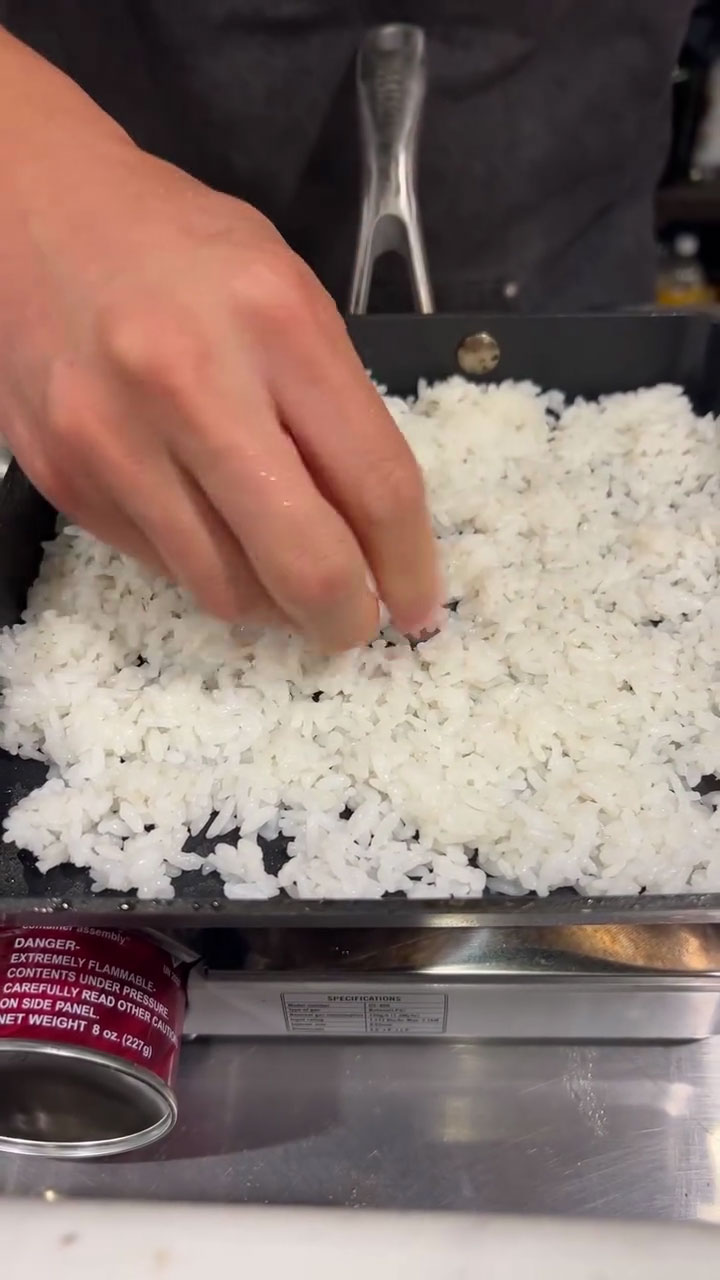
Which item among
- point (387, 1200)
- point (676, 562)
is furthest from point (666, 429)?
point (387, 1200)

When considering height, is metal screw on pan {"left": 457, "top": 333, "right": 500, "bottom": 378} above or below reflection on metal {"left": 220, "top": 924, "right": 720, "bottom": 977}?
above

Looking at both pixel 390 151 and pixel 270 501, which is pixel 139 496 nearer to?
pixel 270 501

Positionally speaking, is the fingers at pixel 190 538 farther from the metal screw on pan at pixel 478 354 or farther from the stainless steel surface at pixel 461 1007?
the metal screw on pan at pixel 478 354

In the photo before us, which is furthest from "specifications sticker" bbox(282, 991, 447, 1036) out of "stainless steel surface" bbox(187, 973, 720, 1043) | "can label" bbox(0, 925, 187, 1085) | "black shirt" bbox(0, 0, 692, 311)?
"black shirt" bbox(0, 0, 692, 311)


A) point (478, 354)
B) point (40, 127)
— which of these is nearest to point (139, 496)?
point (40, 127)

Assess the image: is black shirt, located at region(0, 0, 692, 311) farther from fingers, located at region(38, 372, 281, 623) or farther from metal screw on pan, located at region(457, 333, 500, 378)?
fingers, located at region(38, 372, 281, 623)

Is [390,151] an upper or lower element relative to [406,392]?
upper

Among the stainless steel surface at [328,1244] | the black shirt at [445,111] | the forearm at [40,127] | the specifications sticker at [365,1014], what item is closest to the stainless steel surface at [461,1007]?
the specifications sticker at [365,1014]
